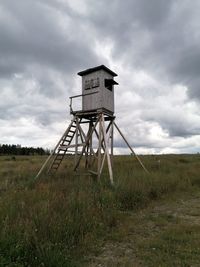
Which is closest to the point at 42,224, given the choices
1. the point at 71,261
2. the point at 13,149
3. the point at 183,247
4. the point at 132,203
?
the point at 71,261

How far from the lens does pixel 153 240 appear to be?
16.4 feet

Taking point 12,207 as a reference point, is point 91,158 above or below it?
above

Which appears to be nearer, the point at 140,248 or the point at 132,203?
the point at 140,248

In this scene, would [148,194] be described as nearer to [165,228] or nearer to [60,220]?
[165,228]

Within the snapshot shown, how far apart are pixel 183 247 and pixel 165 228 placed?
49.8 inches

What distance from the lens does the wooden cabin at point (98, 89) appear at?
12.9 m

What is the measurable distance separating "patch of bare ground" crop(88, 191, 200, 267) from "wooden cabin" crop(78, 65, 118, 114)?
6.89 m

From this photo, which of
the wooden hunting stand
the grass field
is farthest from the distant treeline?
the grass field

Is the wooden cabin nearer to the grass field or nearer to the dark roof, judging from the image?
the dark roof

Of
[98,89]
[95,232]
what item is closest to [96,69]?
[98,89]

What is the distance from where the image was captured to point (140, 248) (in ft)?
15.4

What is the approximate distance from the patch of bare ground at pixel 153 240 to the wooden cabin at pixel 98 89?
22.6ft

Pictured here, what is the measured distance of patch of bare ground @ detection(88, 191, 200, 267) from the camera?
13.7 feet

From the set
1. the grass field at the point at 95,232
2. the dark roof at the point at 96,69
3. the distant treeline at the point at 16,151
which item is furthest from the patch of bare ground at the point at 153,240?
the distant treeline at the point at 16,151
